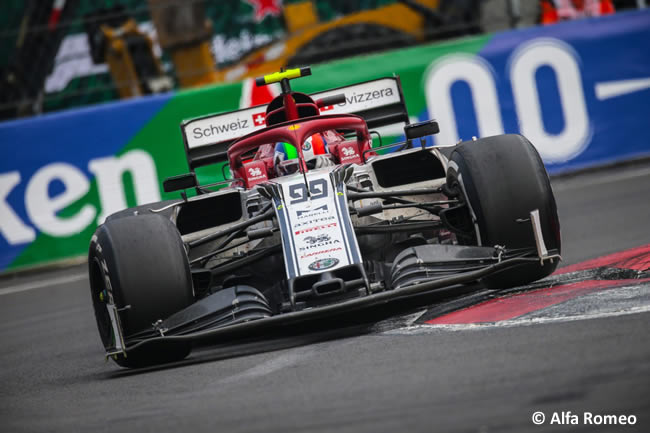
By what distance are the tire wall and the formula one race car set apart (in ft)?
17.9

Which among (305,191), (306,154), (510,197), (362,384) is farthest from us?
(306,154)

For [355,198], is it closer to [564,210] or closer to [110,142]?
[564,210]

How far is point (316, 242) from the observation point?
226 inches

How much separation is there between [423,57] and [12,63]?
662cm

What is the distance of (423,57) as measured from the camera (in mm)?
13211

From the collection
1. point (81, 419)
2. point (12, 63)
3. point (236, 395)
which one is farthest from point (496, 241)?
point (12, 63)

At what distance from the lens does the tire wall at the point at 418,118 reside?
12.3 meters

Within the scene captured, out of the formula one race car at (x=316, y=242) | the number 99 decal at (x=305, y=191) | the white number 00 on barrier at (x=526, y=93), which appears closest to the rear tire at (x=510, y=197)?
the formula one race car at (x=316, y=242)

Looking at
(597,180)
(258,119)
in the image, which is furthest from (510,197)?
(597,180)

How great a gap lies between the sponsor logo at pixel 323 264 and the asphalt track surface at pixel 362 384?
0.38 metres

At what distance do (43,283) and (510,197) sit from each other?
280 inches

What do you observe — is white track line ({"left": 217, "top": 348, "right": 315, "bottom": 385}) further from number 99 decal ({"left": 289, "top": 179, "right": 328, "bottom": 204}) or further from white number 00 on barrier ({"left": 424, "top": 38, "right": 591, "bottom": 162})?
white number 00 on barrier ({"left": 424, "top": 38, "right": 591, "bottom": 162})

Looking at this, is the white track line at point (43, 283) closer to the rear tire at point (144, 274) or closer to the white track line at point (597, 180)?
the white track line at point (597, 180)

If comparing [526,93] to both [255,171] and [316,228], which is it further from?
[316,228]
